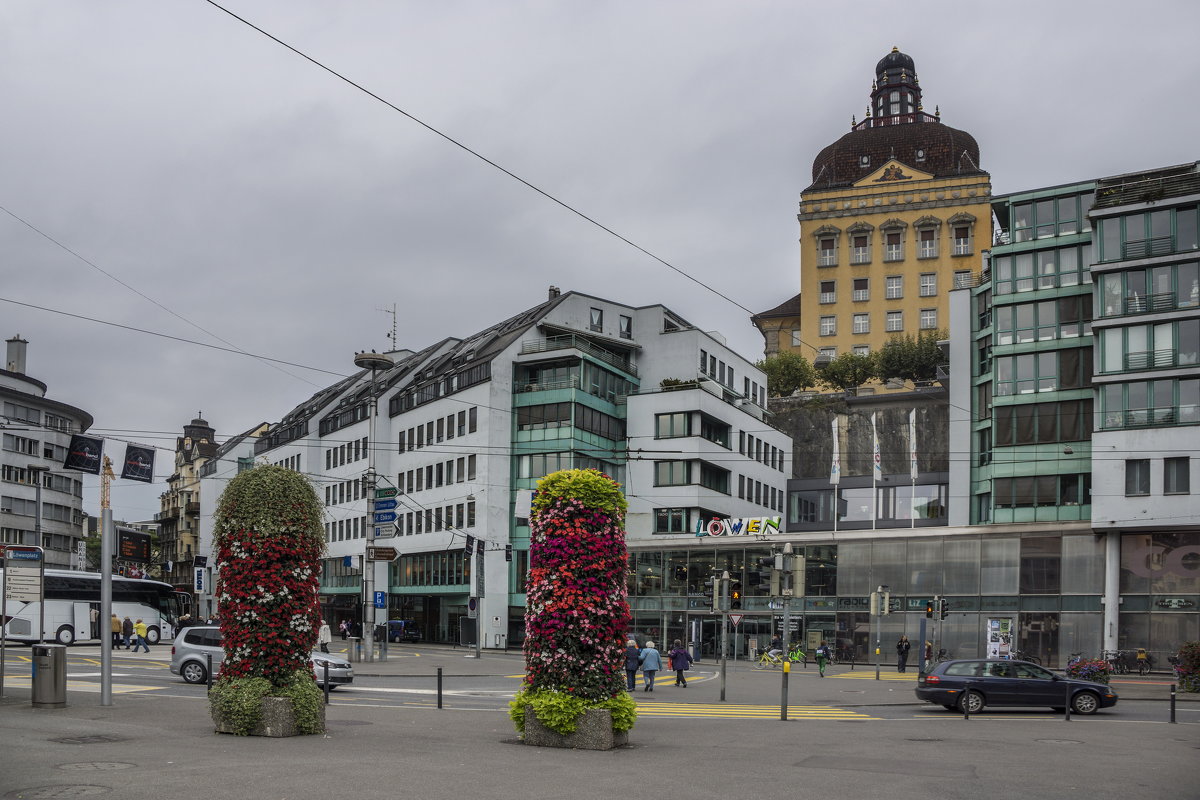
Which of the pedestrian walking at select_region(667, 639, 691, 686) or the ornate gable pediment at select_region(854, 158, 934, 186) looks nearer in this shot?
the pedestrian walking at select_region(667, 639, 691, 686)

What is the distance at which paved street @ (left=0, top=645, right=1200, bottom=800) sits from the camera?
13.4 m

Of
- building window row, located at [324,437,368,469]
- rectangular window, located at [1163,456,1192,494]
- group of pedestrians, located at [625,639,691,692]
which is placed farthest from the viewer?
building window row, located at [324,437,368,469]

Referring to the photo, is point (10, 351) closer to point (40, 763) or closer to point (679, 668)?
point (679, 668)

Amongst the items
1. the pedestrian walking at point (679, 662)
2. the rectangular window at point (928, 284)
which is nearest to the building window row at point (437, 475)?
the pedestrian walking at point (679, 662)

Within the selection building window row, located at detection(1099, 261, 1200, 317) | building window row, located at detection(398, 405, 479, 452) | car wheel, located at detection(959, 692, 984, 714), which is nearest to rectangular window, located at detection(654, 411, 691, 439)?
building window row, located at detection(398, 405, 479, 452)

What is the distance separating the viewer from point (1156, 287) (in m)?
54.3

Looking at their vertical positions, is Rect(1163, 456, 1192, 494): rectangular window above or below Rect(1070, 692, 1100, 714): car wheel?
above

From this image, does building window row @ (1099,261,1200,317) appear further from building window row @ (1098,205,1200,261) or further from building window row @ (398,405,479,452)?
building window row @ (398,405,479,452)

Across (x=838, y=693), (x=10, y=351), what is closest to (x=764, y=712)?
(x=838, y=693)

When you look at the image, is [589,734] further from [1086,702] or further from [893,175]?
[893,175]

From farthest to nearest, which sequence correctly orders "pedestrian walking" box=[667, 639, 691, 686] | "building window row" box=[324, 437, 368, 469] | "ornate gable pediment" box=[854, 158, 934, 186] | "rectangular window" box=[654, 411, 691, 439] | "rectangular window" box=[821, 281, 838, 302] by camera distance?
1. "rectangular window" box=[821, 281, 838, 302]
2. "ornate gable pediment" box=[854, 158, 934, 186]
3. "building window row" box=[324, 437, 368, 469]
4. "rectangular window" box=[654, 411, 691, 439]
5. "pedestrian walking" box=[667, 639, 691, 686]

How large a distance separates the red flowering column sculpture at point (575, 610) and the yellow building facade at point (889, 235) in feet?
272

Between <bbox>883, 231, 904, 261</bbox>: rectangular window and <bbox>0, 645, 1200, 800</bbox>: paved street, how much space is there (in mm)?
75666

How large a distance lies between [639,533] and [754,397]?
1998cm
